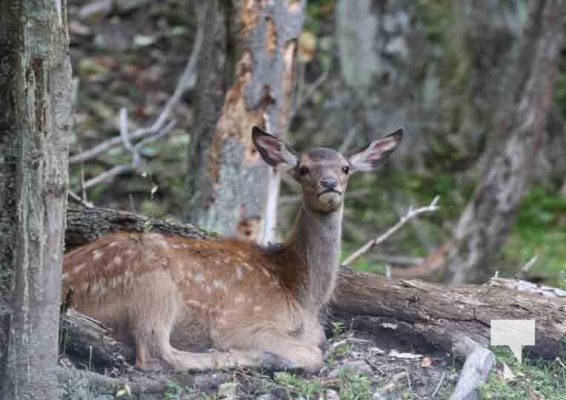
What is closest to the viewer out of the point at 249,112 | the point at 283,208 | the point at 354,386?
the point at 354,386

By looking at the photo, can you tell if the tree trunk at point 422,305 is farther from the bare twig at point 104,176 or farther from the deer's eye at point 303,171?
the bare twig at point 104,176

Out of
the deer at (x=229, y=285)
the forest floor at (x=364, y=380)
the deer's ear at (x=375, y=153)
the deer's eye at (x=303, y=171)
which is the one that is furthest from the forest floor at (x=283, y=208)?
the deer's ear at (x=375, y=153)

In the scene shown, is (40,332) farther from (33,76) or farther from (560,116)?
(560,116)

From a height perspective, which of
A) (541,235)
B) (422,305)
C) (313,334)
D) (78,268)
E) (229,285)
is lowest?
(541,235)

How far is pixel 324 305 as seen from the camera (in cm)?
863

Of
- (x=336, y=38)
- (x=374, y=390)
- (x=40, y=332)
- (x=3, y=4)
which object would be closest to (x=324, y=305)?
(x=374, y=390)

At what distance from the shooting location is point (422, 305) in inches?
334

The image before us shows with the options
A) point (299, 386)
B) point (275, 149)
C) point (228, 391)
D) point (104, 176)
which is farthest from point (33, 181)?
point (104, 176)

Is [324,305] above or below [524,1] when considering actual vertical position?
below

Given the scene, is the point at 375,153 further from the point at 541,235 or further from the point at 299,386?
the point at 541,235

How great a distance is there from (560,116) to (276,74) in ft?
25.9

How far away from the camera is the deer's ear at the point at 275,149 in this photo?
8703 millimetres
